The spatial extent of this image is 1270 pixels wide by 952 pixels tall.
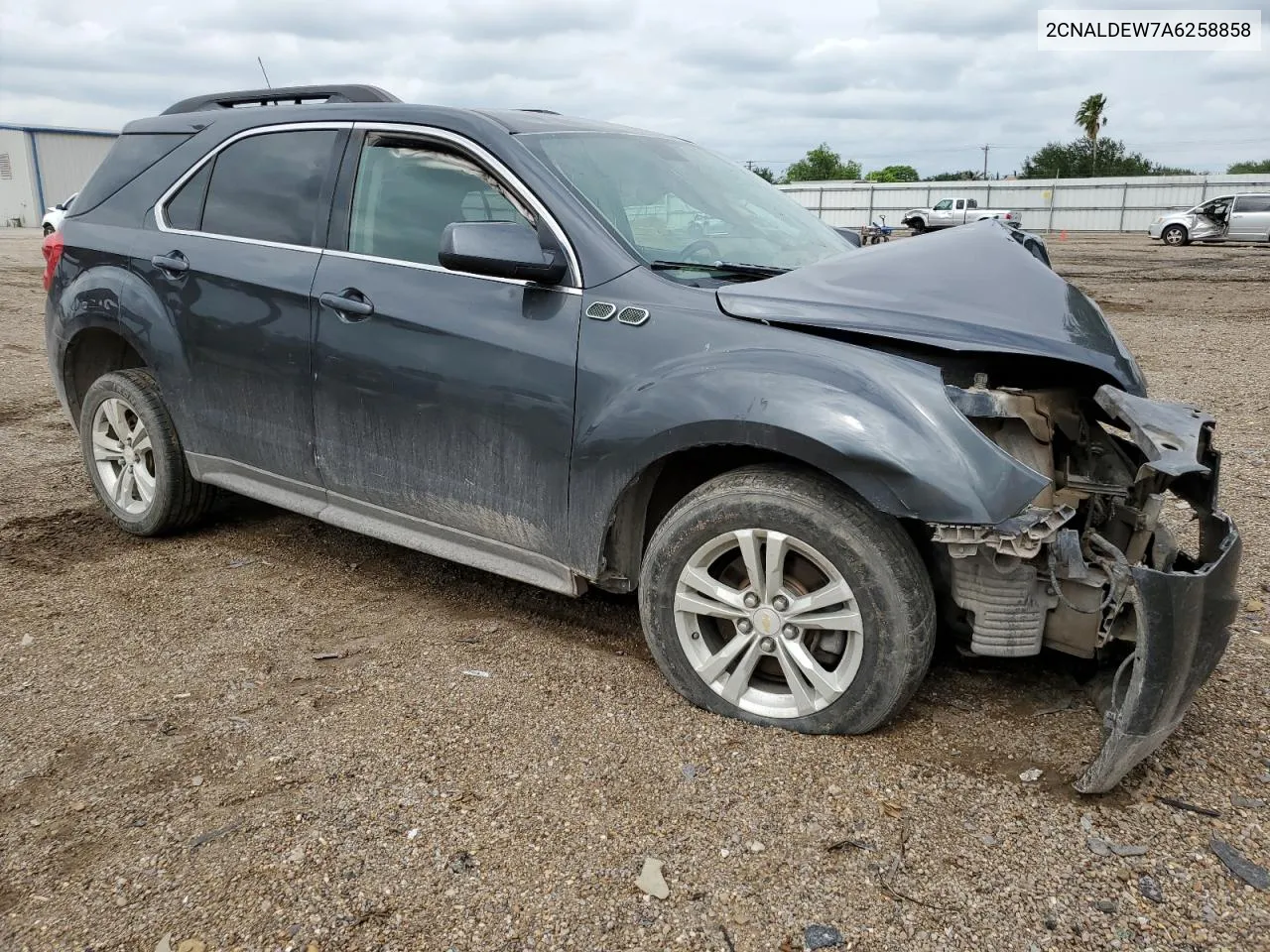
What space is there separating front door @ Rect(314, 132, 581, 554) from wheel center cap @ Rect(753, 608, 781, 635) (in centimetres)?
72

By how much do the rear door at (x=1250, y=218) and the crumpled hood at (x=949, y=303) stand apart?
1248 inches

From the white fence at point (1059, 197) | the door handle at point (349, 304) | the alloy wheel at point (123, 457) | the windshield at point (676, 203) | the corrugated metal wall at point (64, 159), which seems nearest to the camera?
the windshield at point (676, 203)

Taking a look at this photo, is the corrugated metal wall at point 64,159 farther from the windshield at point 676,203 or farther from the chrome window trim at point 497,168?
the windshield at point 676,203

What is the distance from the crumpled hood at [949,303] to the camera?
281cm

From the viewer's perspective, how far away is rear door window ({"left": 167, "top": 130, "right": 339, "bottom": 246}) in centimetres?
380

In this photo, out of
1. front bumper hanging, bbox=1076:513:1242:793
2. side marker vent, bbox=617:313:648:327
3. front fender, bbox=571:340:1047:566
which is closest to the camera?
front bumper hanging, bbox=1076:513:1242:793

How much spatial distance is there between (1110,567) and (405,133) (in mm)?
2727

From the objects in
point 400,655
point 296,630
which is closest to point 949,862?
point 400,655

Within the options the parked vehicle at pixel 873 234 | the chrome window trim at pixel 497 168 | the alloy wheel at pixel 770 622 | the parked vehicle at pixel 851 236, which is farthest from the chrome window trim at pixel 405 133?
the parked vehicle at pixel 873 234

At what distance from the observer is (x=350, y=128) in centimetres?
373

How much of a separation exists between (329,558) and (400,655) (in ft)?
3.86

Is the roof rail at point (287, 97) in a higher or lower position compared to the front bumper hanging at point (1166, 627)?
higher

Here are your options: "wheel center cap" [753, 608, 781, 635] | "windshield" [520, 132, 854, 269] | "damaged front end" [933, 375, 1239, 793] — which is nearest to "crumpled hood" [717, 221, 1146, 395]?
"damaged front end" [933, 375, 1239, 793]

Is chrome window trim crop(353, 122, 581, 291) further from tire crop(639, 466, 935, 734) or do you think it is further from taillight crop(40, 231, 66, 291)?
taillight crop(40, 231, 66, 291)
